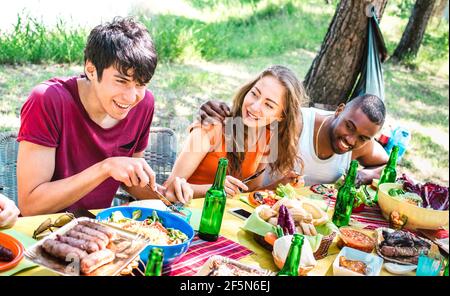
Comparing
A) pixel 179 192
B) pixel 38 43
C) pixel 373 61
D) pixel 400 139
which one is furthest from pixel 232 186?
pixel 38 43

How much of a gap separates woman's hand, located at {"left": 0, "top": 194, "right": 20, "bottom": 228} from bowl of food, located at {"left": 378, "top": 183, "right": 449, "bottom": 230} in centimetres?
154

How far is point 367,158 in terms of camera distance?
312cm

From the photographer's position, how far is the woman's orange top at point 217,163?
8.40 ft

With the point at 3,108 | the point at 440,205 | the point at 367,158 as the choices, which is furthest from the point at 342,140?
the point at 3,108

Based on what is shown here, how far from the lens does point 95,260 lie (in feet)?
4.16

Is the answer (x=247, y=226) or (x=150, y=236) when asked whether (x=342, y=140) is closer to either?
(x=247, y=226)

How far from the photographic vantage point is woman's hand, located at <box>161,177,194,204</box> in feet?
6.51

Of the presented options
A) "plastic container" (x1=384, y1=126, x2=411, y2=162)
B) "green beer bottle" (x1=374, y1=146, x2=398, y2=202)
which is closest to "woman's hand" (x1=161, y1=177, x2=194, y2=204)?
"green beer bottle" (x1=374, y1=146, x2=398, y2=202)

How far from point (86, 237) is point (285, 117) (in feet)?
4.78

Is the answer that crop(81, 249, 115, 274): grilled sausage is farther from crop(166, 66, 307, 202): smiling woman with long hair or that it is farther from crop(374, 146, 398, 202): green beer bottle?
crop(374, 146, 398, 202): green beer bottle

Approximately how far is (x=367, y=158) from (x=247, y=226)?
1.54m

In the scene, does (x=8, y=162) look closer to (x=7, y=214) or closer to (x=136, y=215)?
(x=7, y=214)

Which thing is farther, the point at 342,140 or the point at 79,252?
the point at 342,140

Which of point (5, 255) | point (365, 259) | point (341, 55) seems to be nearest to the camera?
point (5, 255)
